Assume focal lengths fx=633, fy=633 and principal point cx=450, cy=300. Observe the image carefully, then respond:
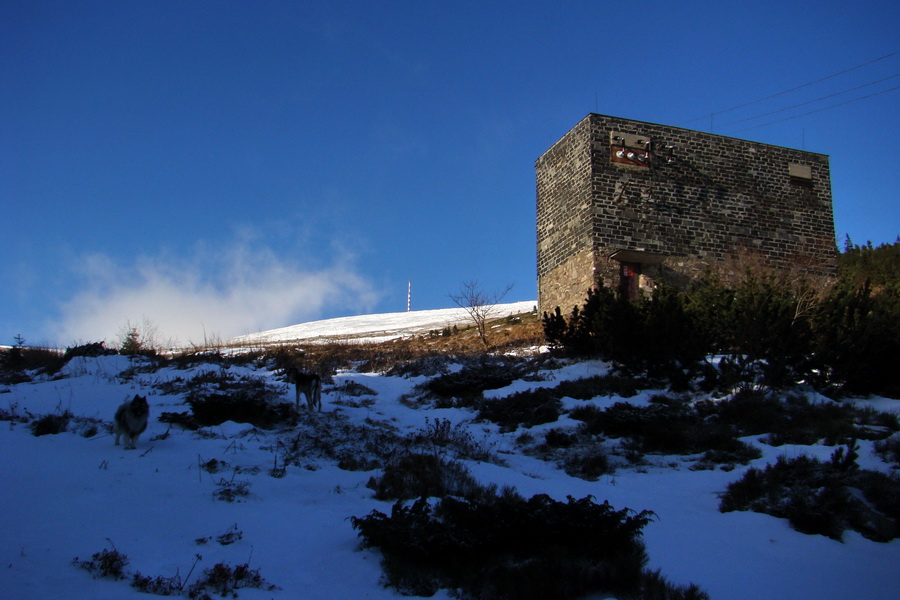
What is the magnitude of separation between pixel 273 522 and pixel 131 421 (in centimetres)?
267

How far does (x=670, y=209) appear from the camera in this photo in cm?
2131

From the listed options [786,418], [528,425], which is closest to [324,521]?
[528,425]

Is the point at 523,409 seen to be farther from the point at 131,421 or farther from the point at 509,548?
the point at 131,421

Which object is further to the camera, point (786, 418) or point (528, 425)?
point (528, 425)

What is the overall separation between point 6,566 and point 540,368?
39.4ft

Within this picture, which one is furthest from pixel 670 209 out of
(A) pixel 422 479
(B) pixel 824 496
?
(A) pixel 422 479

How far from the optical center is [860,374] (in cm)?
1077

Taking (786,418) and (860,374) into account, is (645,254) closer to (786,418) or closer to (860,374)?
(860,374)

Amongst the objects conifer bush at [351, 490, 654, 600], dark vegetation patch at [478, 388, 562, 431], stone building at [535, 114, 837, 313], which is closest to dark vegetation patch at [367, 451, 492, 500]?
conifer bush at [351, 490, 654, 600]

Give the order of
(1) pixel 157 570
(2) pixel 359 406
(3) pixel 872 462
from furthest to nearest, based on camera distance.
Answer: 1. (2) pixel 359 406
2. (3) pixel 872 462
3. (1) pixel 157 570

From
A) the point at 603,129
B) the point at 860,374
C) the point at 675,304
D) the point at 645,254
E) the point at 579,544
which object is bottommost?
the point at 579,544

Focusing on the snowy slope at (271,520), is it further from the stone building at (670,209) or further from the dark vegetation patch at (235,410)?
the stone building at (670,209)

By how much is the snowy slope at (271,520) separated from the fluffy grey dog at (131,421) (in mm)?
164

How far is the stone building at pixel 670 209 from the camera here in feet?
68.0
